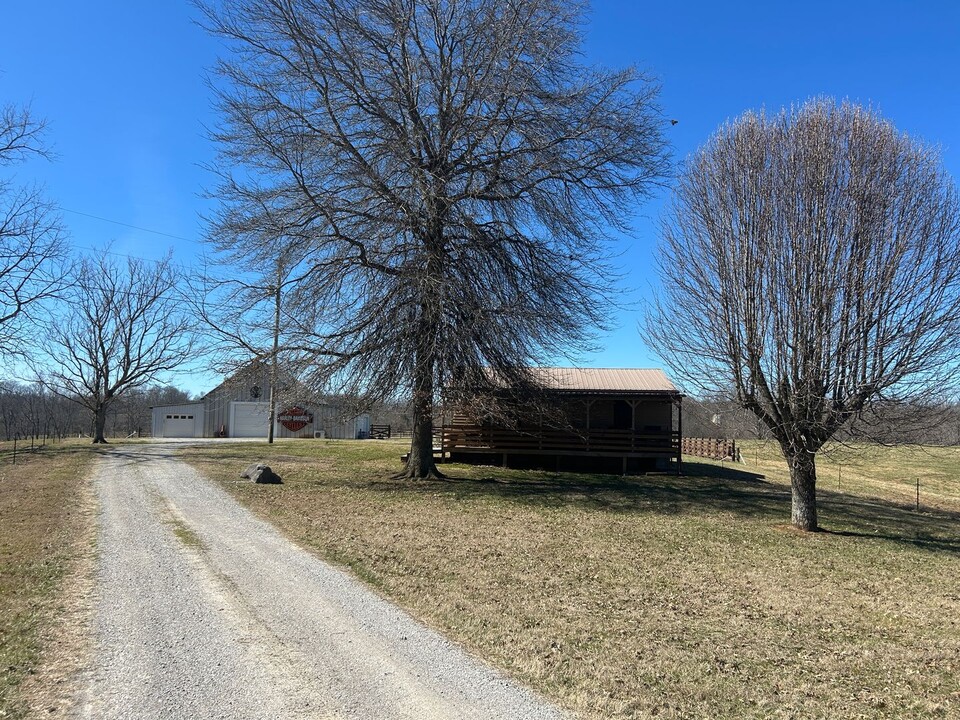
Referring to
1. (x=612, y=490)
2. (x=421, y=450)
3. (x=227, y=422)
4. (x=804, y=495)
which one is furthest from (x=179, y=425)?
(x=804, y=495)

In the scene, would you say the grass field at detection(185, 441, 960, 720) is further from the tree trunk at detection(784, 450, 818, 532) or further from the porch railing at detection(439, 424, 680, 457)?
the porch railing at detection(439, 424, 680, 457)

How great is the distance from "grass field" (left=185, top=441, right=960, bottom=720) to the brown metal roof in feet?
18.7

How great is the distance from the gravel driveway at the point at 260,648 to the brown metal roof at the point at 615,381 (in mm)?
13151

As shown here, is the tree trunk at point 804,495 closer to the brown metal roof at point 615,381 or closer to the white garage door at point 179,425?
the brown metal roof at point 615,381

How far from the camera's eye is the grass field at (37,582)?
402cm

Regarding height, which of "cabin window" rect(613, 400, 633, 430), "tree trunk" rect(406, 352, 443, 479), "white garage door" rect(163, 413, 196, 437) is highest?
"cabin window" rect(613, 400, 633, 430)

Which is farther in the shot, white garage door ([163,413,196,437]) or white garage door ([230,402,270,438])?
white garage door ([163,413,196,437])

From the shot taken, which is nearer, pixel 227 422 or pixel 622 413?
pixel 622 413

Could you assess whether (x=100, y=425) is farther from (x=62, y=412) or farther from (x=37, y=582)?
(x=62, y=412)

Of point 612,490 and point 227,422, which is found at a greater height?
point 227,422

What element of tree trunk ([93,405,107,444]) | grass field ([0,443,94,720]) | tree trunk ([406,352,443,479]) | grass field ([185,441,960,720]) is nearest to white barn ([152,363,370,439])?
tree trunk ([93,405,107,444])

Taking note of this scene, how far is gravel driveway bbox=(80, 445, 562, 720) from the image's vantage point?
385cm

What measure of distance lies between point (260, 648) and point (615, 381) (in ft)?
64.6

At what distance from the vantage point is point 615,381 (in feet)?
76.1
